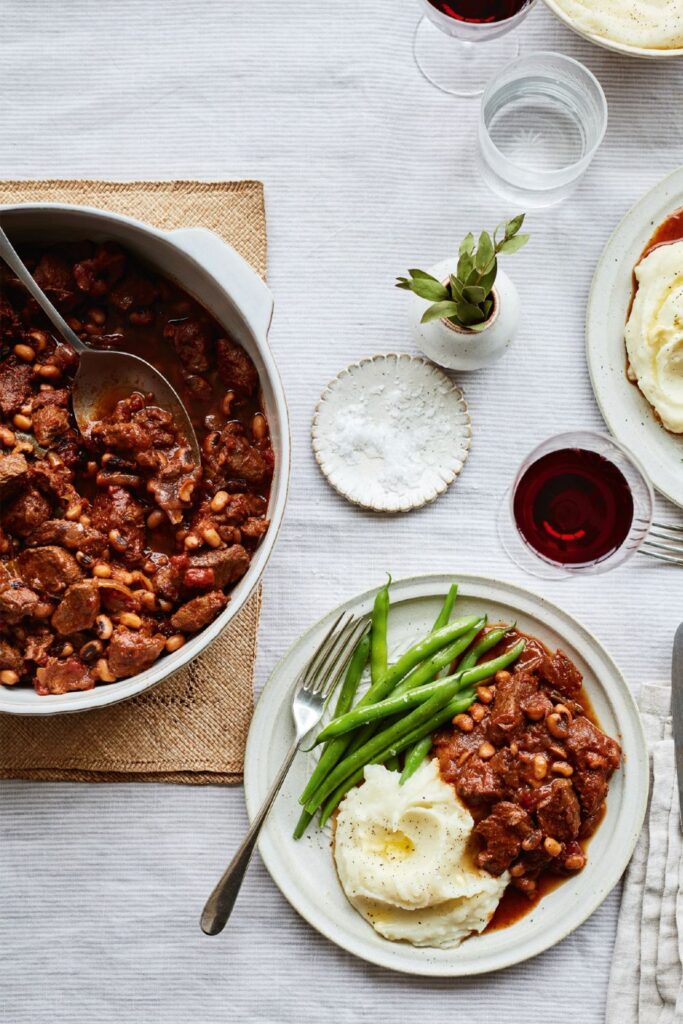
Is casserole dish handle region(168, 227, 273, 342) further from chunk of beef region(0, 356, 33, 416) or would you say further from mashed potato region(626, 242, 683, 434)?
mashed potato region(626, 242, 683, 434)

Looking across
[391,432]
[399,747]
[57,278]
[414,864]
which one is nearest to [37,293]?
[57,278]

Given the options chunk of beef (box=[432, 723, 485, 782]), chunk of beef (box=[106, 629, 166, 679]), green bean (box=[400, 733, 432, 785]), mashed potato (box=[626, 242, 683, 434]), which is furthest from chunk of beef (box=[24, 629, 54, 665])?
mashed potato (box=[626, 242, 683, 434])

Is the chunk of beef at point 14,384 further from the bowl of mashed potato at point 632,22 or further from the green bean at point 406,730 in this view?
the bowl of mashed potato at point 632,22

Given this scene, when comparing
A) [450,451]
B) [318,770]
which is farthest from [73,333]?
[318,770]

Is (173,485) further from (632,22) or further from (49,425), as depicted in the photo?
(632,22)

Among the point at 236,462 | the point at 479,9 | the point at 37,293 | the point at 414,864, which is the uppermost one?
the point at 479,9
